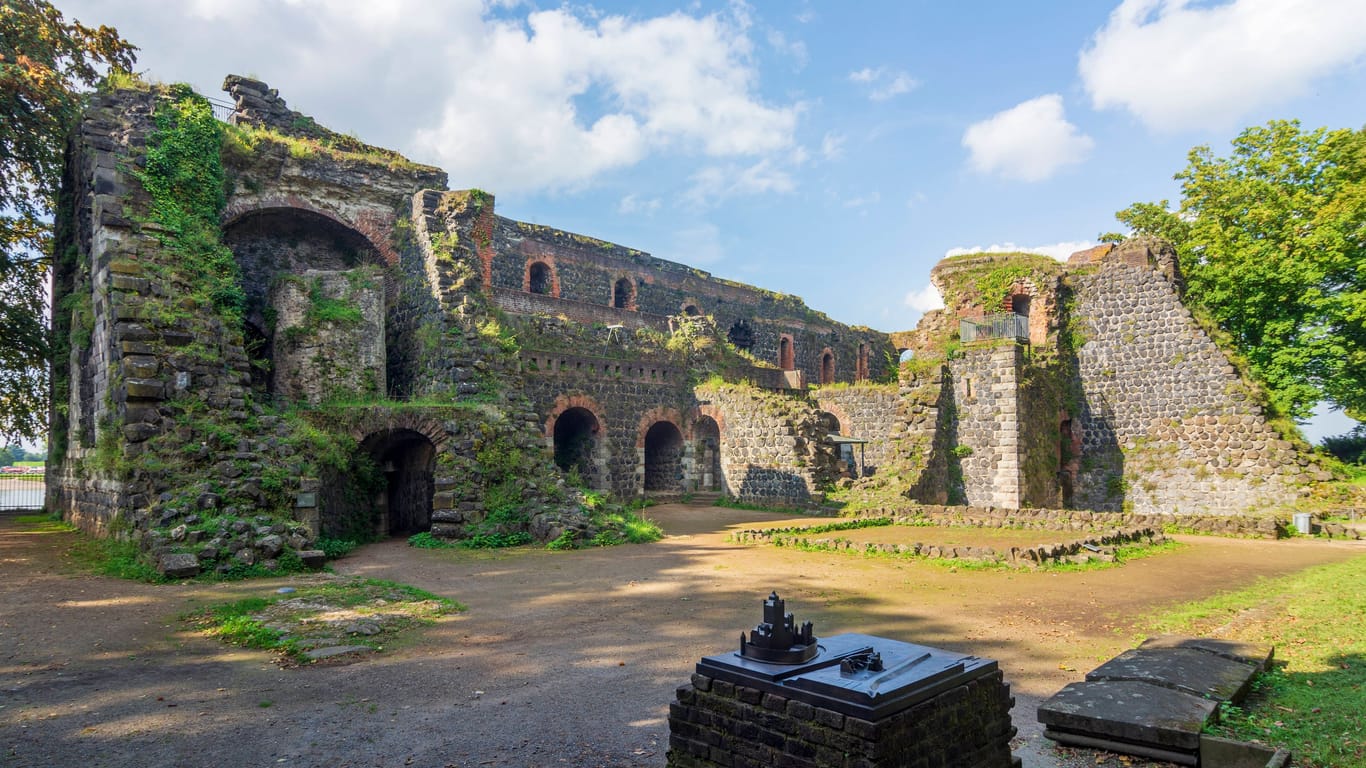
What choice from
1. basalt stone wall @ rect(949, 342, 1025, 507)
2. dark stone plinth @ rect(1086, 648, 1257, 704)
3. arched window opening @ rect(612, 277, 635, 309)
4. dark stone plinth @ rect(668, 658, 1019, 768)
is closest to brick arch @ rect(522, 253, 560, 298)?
arched window opening @ rect(612, 277, 635, 309)

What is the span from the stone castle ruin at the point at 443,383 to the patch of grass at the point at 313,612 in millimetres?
2267

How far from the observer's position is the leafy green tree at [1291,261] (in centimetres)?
2092

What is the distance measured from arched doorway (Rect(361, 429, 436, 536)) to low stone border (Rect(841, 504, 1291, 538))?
9589 mm

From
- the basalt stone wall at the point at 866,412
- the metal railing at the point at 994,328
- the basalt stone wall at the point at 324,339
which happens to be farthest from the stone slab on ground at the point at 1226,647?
the basalt stone wall at the point at 866,412

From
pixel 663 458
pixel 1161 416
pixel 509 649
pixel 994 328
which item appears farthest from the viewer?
pixel 663 458

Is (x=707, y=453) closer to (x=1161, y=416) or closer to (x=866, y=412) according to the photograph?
(x=866, y=412)

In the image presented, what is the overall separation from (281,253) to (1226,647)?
19622mm

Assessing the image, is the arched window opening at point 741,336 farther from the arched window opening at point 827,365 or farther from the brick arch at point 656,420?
the brick arch at point 656,420

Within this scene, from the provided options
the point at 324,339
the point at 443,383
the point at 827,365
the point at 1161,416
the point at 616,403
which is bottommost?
the point at 1161,416

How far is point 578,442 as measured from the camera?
20.8m

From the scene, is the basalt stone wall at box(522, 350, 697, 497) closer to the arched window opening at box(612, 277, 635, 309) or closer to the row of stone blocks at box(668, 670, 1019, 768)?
the arched window opening at box(612, 277, 635, 309)

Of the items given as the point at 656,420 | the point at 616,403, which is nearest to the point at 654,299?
the point at 656,420

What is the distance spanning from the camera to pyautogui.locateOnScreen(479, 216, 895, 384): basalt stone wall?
2767 centimetres

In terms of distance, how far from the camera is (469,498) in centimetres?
1357
